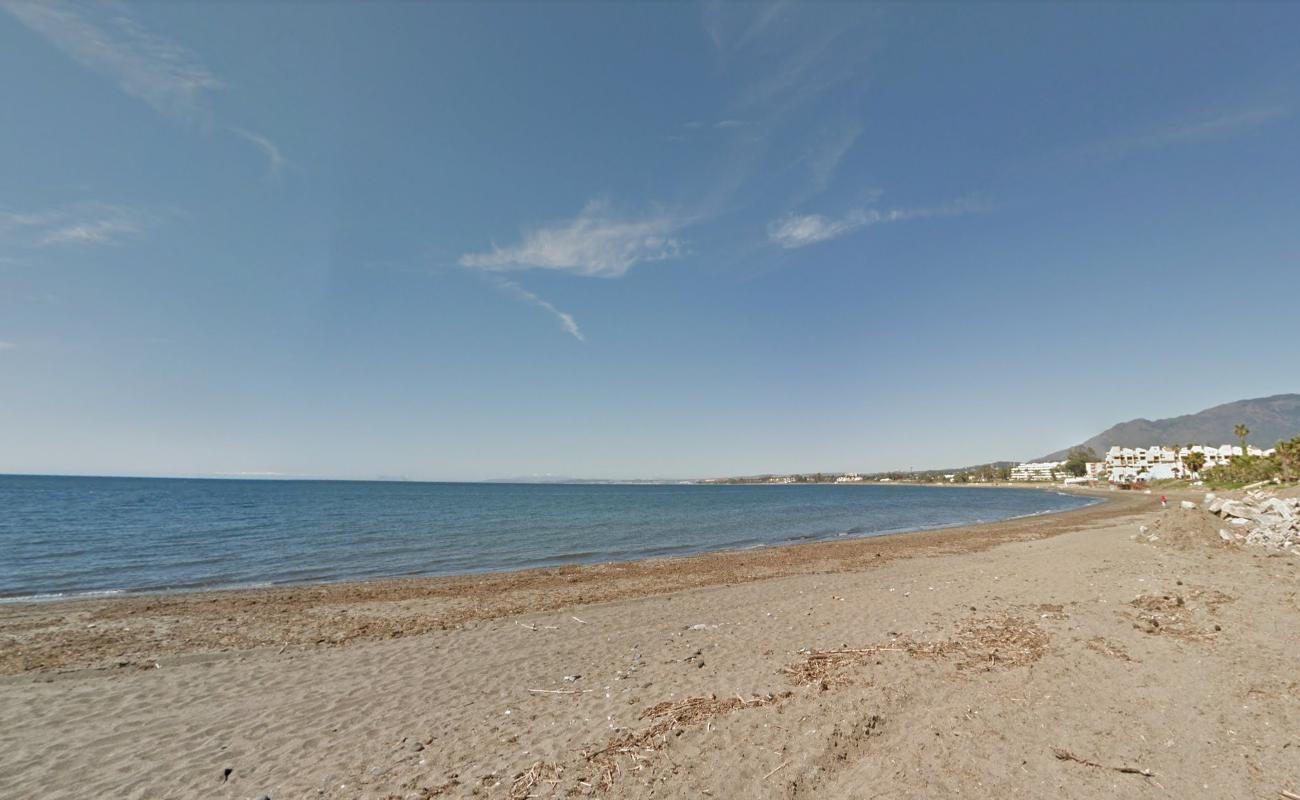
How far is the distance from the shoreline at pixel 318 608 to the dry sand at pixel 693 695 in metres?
0.15

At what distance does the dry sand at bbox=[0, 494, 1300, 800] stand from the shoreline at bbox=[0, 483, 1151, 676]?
6.0 inches

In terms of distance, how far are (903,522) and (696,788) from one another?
5585cm

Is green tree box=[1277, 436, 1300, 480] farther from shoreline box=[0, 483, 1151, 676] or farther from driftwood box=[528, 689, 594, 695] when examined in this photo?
driftwood box=[528, 689, 594, 695]

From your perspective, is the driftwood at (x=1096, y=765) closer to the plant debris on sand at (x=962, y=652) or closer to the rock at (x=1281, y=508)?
the plant debris on sand at (x=962, y=652)

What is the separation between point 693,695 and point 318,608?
13.9 metres

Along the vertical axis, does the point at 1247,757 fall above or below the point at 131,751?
above

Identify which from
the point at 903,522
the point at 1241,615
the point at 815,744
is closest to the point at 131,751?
the point at 815,744

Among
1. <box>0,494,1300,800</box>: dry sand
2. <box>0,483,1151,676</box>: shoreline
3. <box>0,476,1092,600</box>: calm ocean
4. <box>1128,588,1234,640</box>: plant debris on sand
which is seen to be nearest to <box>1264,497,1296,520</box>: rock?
<box>0,494,1300,800</box>: dry sand

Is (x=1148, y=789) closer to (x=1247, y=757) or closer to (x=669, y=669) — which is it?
(x=1247, y=757)

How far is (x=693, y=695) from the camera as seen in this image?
7.94 m

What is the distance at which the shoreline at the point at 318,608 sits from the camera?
12.4 meters

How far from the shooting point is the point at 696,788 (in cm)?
550

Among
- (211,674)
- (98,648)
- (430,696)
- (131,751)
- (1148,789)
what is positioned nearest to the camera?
(1148,789)

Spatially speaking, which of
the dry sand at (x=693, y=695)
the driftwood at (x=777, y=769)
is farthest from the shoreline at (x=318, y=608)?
the driftwood at (x=777, y=769)
